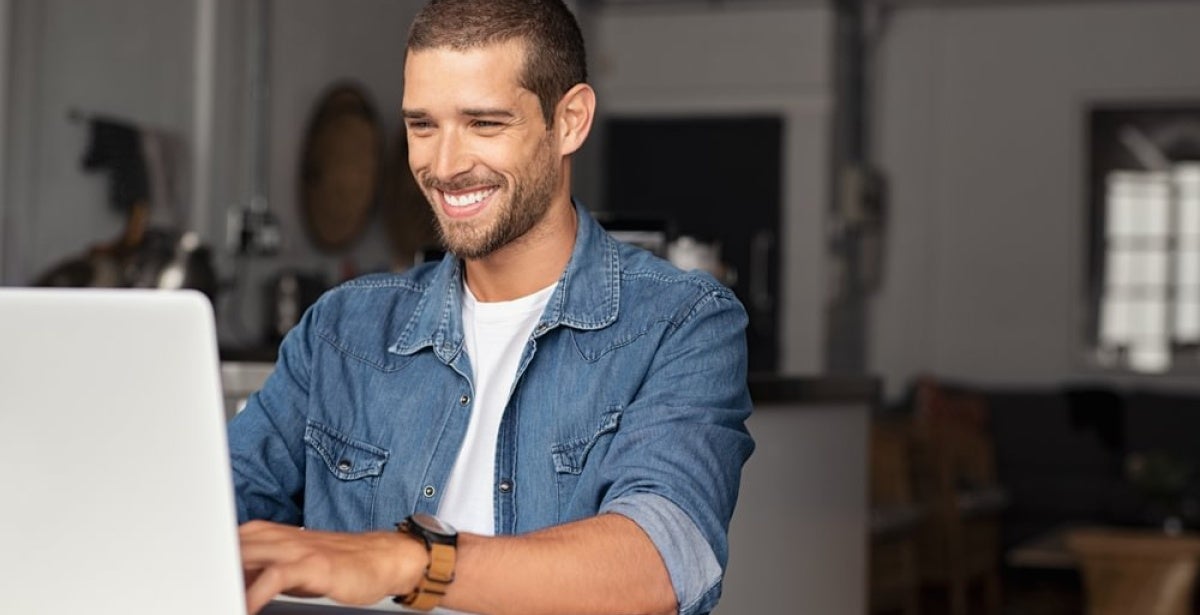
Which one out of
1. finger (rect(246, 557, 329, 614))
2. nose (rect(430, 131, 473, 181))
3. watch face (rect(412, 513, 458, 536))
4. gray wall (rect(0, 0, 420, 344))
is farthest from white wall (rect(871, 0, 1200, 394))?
finger (rect(246, 557, 329, 614))

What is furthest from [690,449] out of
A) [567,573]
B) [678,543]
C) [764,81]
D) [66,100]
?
[764,81]

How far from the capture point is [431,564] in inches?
42.1

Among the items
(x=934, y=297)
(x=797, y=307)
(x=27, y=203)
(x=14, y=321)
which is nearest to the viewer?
(x=14, y=321)

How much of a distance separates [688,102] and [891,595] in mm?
3665

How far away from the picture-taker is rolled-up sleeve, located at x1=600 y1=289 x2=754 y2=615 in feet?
4.17

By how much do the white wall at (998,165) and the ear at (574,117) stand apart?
7.65 metres

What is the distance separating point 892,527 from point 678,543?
14.7 ft

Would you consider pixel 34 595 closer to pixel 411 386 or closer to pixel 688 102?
pixel 411 386

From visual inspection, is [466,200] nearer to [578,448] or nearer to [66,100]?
[578,448]

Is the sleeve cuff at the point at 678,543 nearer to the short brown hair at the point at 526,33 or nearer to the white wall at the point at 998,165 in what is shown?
the short brown hair at the point at 526,33

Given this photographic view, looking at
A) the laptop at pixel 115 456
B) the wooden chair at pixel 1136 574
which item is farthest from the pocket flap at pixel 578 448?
the wooden chair at pixel 1136 574

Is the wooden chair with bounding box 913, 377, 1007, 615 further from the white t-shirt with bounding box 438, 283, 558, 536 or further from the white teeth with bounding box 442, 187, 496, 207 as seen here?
the white teeth with bounding box 442, 187, 496, 207

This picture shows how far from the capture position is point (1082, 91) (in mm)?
8750

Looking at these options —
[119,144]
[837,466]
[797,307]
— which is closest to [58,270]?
[119,144]
